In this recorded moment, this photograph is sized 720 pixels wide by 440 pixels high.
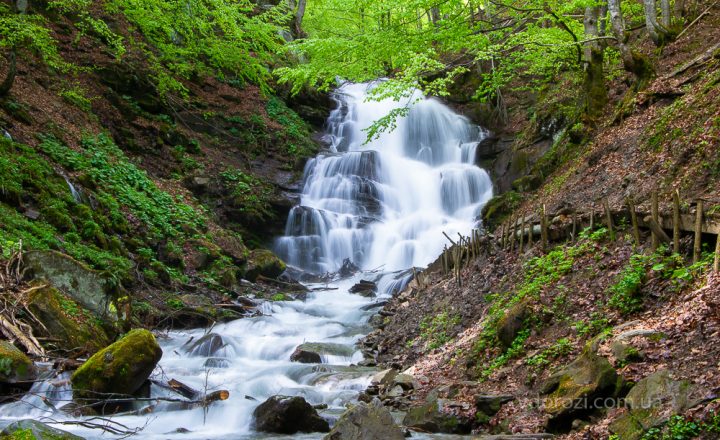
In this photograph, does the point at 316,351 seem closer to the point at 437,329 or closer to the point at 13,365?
the point at 437,329

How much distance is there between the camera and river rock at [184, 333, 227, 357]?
399 inches

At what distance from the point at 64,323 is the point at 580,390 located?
7046 mm

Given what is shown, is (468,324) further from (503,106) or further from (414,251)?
(503,106)

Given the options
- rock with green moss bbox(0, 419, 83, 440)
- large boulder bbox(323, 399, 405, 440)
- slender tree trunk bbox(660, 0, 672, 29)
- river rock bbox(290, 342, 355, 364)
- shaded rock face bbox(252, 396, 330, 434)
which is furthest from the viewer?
slender tree trunk bbox(660, 0, 672, 29)

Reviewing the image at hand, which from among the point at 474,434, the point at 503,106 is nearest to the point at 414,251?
the point at 503,106

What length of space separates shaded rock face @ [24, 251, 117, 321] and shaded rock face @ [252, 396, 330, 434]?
374 cm

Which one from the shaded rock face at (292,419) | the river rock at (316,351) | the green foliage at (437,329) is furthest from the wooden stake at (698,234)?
the river rock at (316,351)

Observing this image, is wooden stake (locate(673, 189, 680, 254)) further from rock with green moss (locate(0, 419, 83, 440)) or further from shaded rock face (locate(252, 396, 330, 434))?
rock with green moss (locate(0, 419, 83, 440))

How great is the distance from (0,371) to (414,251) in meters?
13.5

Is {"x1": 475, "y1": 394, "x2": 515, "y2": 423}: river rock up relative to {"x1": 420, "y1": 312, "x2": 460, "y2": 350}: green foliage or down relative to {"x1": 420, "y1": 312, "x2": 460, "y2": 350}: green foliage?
up

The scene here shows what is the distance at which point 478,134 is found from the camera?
24266mm

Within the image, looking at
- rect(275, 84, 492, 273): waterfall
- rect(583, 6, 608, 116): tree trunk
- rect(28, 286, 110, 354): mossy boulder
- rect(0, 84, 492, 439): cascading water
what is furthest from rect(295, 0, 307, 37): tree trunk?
rect(28, 286, 110, 354): mossy boulder

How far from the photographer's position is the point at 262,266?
1552 cm

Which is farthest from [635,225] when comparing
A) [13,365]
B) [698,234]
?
[13,365]
